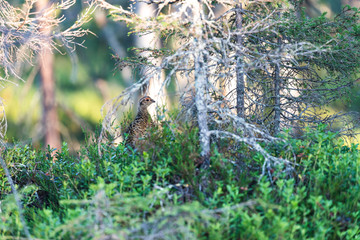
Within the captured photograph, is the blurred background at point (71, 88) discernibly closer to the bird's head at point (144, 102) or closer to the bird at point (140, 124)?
the bird's head at point (144, 102)

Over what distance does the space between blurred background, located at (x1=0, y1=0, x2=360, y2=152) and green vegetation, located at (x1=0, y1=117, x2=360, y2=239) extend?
364 inches

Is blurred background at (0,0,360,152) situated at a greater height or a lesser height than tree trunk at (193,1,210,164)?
greater

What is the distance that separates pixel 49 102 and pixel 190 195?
41.5 ft

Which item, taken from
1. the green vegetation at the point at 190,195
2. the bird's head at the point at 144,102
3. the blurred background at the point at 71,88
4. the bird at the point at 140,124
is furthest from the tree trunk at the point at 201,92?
the blurred background at the point at 71,88

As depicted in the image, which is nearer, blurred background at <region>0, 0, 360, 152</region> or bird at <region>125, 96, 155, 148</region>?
bird at <region>125, 96, 155, 148</region>

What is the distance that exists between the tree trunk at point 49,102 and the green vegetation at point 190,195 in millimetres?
9187

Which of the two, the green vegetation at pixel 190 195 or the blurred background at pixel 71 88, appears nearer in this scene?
the green vegetation at pixel 190 195

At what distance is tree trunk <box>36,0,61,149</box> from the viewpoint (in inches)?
600

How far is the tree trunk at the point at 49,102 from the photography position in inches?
600

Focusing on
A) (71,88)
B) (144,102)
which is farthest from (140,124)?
(71,88)

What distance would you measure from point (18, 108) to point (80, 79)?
8.51 feet

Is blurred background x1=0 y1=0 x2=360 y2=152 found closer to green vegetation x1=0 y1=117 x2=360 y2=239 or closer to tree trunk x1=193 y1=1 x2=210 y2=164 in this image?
green vegetation x1=0 y1=117 x2=360 y2=239

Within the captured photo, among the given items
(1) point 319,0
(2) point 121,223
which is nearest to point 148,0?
(2) point 121,223

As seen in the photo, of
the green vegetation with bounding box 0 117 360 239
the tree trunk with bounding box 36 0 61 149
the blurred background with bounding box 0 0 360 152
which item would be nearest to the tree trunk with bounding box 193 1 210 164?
the green vegetation with bounding box 0 117 360 239
